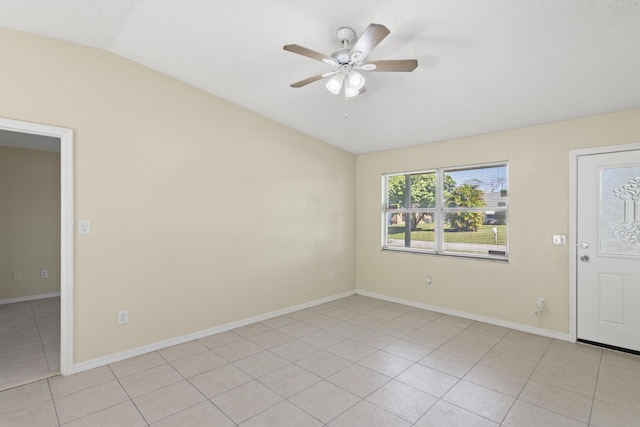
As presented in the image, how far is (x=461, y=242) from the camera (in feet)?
14.0

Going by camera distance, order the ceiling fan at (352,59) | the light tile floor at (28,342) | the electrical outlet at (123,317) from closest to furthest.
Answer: the ceiling fan at (352,59)
the light tile floor at (28,342)
the electrical outlet at (123,317)

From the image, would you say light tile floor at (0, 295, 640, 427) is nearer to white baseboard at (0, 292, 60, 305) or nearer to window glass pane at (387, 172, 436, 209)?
window glass pane at (387, 172, 436, 209)

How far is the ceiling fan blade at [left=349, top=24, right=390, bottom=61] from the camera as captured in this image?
1.76 meters

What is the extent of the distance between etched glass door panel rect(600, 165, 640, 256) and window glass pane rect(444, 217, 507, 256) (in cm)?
93

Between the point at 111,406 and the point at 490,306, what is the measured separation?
155 inches

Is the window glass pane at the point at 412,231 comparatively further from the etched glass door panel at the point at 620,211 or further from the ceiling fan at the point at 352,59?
A: the ceiling fan at the point at 352,59

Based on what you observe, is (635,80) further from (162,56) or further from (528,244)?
(162,56)

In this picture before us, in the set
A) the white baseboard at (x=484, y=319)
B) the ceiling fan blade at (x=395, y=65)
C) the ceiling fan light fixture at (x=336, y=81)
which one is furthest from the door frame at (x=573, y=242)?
the ceiling fan light fixture at (x=336, y=81)

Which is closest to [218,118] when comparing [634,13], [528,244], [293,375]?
[293,375]

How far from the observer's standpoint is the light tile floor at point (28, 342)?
8.63 feet

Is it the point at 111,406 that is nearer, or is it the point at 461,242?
the point at 111,406

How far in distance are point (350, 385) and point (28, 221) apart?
5439 mm

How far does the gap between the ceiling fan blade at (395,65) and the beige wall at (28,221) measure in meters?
5.48

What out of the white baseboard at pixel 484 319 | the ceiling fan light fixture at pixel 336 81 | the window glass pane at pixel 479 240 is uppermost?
the ceiling fan light fixture at pixel 336 81
